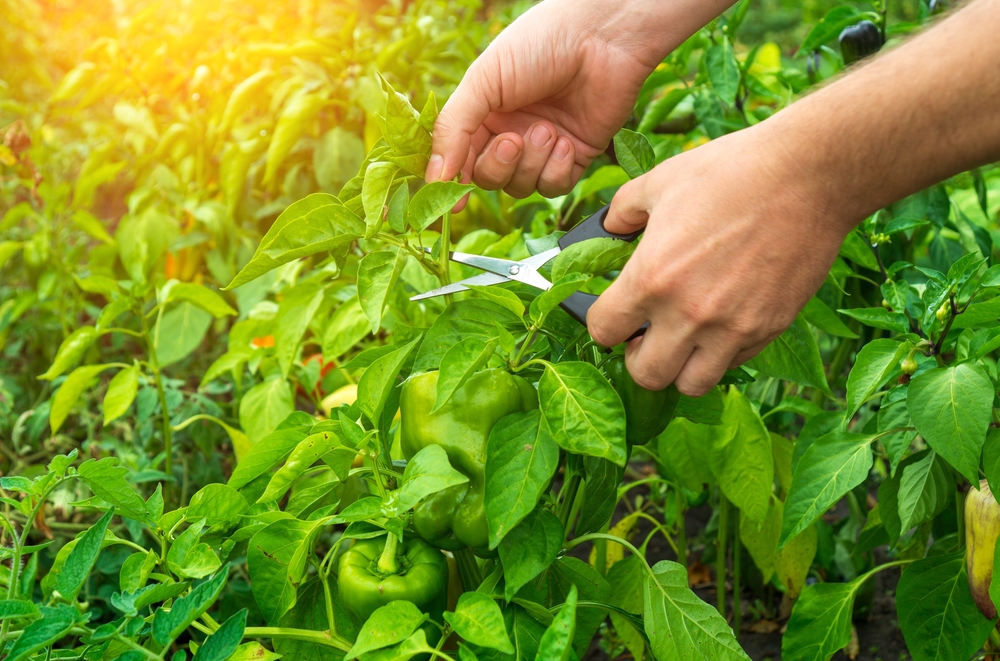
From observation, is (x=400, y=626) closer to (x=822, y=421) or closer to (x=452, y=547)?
(x=452, y=547)

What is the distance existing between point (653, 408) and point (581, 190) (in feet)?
2.35

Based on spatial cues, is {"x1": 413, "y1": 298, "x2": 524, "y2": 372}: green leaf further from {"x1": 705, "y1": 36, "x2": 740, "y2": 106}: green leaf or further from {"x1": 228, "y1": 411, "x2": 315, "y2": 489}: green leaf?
{"x1": 705, "y1": 36, "x2": 740, "y2": 106}: green leaf

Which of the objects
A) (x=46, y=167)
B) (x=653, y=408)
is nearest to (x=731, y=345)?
(x=653, y=408)

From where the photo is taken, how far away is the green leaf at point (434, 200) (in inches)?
32.5

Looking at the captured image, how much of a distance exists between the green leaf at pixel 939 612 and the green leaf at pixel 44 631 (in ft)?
3.06

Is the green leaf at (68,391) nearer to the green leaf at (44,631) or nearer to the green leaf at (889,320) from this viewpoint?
the green leaf at (44,631)

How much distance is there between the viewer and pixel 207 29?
2.78m

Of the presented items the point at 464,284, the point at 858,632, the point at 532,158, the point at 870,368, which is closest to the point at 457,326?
the point at 464,284

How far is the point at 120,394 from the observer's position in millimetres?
1390

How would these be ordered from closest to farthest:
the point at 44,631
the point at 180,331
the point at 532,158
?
the point at 44,631, the point at 532,158, the point at 180,331

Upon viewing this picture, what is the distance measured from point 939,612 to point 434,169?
0.84m

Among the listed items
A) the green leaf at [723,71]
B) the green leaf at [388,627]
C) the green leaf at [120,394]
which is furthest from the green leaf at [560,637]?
the green leaf at [723,71]

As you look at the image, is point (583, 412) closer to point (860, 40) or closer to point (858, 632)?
point (860, 40)

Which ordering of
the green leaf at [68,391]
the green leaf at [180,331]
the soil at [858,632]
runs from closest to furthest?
1. the green leaf at [68,391]
2. the soil at [858,632]
3. the green leaf at [180,331]
